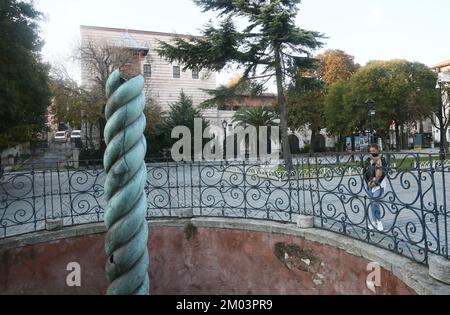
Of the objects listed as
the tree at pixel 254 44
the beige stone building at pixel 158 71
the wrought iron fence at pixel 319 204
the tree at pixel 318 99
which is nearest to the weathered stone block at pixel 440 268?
the wrought iron fence at pixel 319 204

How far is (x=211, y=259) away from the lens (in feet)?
22.0

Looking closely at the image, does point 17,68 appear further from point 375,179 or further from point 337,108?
point 337,108

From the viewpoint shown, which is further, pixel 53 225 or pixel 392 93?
pixel 392 93

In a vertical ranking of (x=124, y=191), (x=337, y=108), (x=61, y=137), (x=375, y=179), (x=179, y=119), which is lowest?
(x=375, y=179)

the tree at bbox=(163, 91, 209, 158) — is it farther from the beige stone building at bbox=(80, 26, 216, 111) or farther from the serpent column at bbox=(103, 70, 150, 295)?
the serpent column at bbox=(103, 70, 150, 295)

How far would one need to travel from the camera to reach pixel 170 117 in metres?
31.8

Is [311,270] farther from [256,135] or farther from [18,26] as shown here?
[256,135]

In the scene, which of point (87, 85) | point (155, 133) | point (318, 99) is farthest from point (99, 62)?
point (318, 99)

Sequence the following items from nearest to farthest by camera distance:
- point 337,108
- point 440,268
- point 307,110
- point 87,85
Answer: point 440,268, point 87,85, point 337,108, point 307,110

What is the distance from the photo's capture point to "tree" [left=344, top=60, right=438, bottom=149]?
29.0 metres

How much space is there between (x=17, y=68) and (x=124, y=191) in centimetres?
1526
